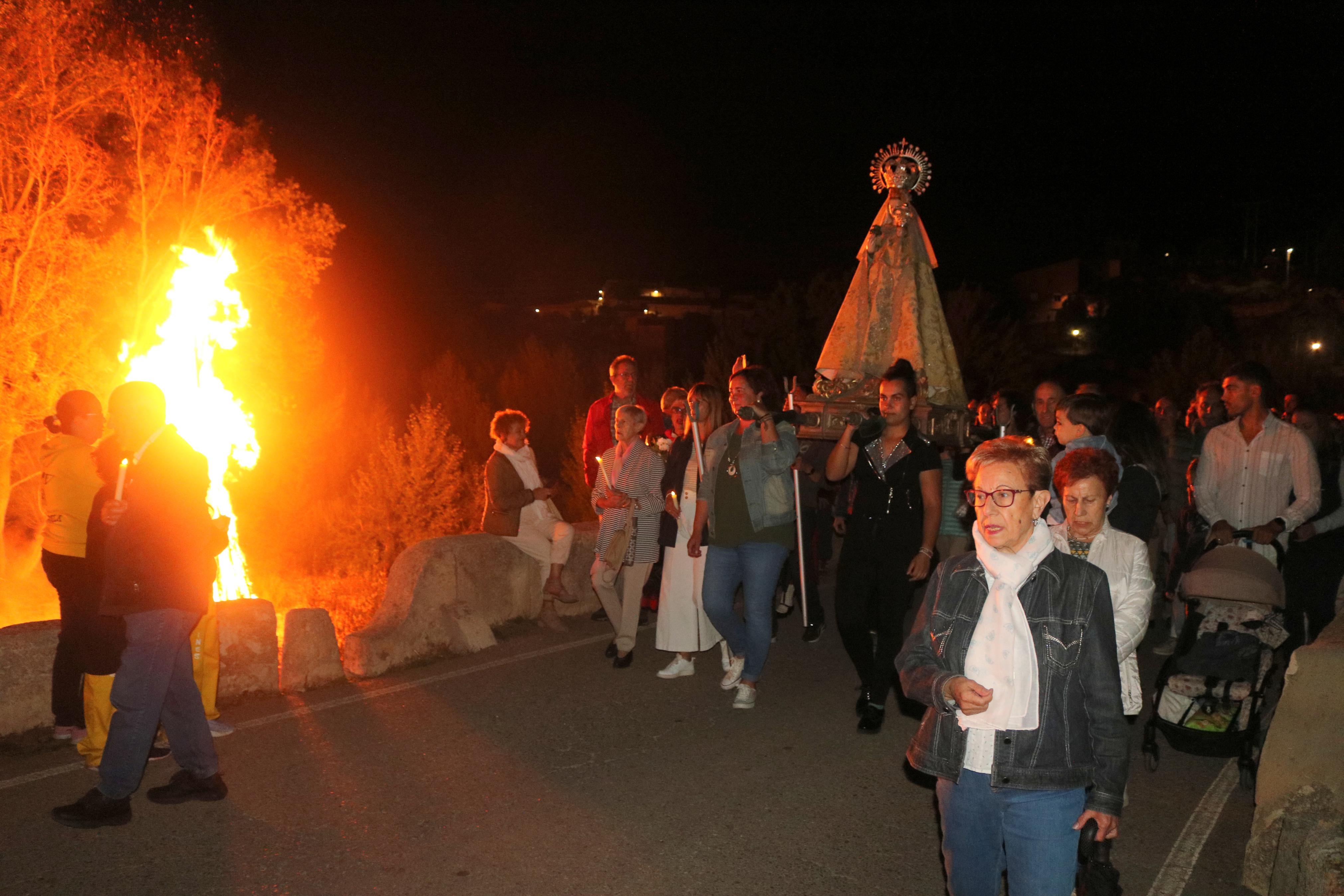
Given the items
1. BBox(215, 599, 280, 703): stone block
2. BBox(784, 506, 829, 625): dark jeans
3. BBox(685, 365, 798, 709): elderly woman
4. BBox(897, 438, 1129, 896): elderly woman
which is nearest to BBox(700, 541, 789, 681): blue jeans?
BBox(685, 365, 798, 709): elderly woman

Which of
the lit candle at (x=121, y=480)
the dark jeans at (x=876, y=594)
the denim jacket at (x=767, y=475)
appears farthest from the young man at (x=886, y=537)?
the lit candle at (x=121, y=480)

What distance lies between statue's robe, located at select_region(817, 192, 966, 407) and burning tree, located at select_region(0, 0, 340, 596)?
8.18m

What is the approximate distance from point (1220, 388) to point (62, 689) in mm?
8285

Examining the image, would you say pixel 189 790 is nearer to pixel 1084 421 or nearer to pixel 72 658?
pixel 72 658

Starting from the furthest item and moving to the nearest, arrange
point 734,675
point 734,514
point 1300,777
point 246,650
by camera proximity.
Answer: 1. point 734,675
2. point 734,514
3. point 246,650
4. point 1300,777

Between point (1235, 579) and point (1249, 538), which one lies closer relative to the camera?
point (1235, 579)

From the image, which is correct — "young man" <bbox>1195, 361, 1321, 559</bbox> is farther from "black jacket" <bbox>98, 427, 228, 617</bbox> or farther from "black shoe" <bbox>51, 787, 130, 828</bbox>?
"black shoe" <bbox>51, 787, 130, 828</bbox>

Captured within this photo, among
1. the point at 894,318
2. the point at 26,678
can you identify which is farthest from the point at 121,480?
the point at 894,318

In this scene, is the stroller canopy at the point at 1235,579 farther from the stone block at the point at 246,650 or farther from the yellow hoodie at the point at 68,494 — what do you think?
the yellow hoodie at the point at 68,494

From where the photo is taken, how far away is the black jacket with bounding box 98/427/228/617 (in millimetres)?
4496

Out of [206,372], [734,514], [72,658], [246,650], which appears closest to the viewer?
[72,658]

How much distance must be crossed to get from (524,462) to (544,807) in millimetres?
3726

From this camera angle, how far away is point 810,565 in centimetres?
716

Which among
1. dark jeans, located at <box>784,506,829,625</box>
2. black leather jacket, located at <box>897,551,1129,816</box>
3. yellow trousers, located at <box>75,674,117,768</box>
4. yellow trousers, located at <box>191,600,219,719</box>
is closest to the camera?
black leather jacket, located at <box>897,551,1129,816</box>
